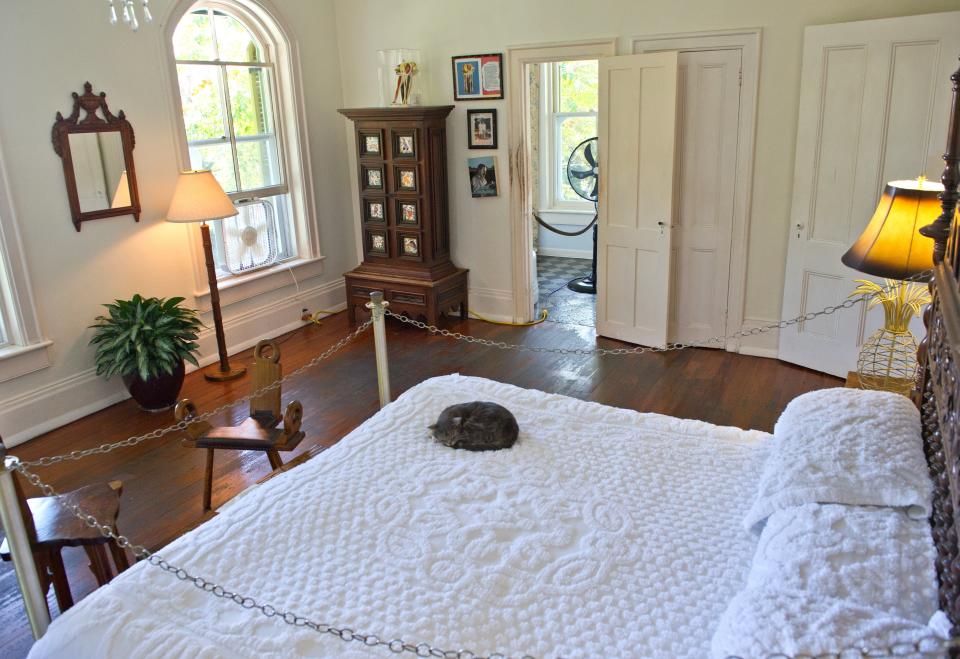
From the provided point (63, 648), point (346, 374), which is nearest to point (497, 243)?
point (346, 374)

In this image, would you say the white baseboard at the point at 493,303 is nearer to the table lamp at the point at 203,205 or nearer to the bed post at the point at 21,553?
the table lamp at the point at 203,205

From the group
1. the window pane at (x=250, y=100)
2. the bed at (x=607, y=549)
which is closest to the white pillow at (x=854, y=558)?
the bed at (x=607, y=549)

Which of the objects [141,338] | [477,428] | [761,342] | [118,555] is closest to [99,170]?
[141,338]

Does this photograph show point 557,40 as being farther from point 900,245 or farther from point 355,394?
point 900,245

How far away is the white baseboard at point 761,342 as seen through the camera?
5.23m

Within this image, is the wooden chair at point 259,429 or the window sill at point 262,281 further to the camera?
the window sill at point 262,281

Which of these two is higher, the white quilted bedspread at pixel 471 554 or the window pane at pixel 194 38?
the window pane at pixel 194 38

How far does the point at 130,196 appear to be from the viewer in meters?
4.78

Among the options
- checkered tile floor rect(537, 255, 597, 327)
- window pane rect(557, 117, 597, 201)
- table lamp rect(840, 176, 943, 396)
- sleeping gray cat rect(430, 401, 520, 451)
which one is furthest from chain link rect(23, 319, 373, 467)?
window pane rect(557, 117, 597, 201)

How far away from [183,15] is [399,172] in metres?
1.87

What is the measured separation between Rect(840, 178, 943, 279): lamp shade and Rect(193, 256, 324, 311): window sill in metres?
4.17

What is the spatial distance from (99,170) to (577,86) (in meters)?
5.33

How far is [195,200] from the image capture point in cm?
480

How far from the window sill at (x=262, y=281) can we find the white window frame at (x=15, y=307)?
1.16 m
